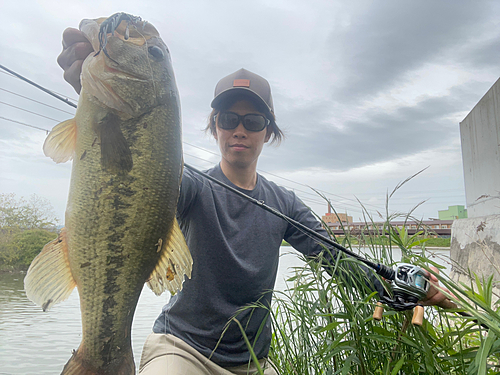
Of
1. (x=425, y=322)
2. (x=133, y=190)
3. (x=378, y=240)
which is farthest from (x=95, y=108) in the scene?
(x=425, y=322)

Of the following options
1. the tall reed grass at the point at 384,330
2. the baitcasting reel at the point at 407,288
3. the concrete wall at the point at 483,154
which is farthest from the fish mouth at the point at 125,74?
the concrete wall at the point at 483,154

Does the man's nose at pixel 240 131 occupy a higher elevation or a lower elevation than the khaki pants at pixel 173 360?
higher

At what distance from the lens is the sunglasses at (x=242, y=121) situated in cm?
273

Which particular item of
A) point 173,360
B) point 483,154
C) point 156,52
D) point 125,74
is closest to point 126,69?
point 125,74

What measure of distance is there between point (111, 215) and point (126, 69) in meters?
Result: 0.81

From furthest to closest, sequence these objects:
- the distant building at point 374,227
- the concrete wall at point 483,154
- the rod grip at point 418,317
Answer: the concrete wall at point 483,154 < the distant building at point 374,227 < the rod grip at point 418,317

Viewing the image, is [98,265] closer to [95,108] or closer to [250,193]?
[95,108]

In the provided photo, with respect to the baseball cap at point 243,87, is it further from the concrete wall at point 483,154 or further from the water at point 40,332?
the water at point 40,332

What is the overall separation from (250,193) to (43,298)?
5.66 feet

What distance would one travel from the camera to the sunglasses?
273cm

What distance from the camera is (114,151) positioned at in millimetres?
1480

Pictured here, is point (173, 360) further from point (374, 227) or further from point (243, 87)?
point (243, 87)

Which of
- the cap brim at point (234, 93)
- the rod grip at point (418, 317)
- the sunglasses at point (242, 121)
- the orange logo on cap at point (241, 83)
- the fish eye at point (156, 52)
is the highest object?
the orange logo on cap at point (241, 83)

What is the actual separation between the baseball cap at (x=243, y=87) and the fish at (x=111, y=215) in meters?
1.18
